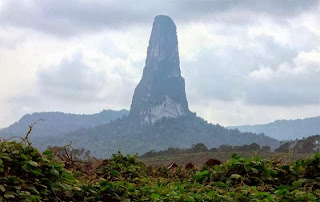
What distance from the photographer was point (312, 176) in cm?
622

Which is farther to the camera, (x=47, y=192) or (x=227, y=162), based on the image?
(x=227, y=162)

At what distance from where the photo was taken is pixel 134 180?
5.71 metres

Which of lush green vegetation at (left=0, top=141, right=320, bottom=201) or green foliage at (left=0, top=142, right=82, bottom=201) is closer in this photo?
green foliage at (left=0, top=142, right=82, bottom=201)

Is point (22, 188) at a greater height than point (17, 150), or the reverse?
point (17, 150)

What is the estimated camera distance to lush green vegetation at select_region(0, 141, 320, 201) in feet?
13.1

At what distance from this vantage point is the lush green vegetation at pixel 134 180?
157 inches

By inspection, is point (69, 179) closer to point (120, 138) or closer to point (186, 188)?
point (186, 188)

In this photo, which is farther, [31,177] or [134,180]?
[134,180]

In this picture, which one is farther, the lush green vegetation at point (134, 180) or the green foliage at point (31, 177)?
the lush green vegetation at point (134, 180)

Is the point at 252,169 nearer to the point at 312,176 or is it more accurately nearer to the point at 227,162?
the point at 227,162

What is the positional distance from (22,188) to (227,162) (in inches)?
129

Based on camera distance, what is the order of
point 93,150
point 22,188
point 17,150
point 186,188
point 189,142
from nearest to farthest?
point 22,188, point 17,150, point 186,188, point 93,150, point 189,142

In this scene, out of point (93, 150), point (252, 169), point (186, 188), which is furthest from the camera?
point (93, 150)

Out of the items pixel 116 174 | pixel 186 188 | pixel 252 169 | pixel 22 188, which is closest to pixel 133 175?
pixel 116 174
